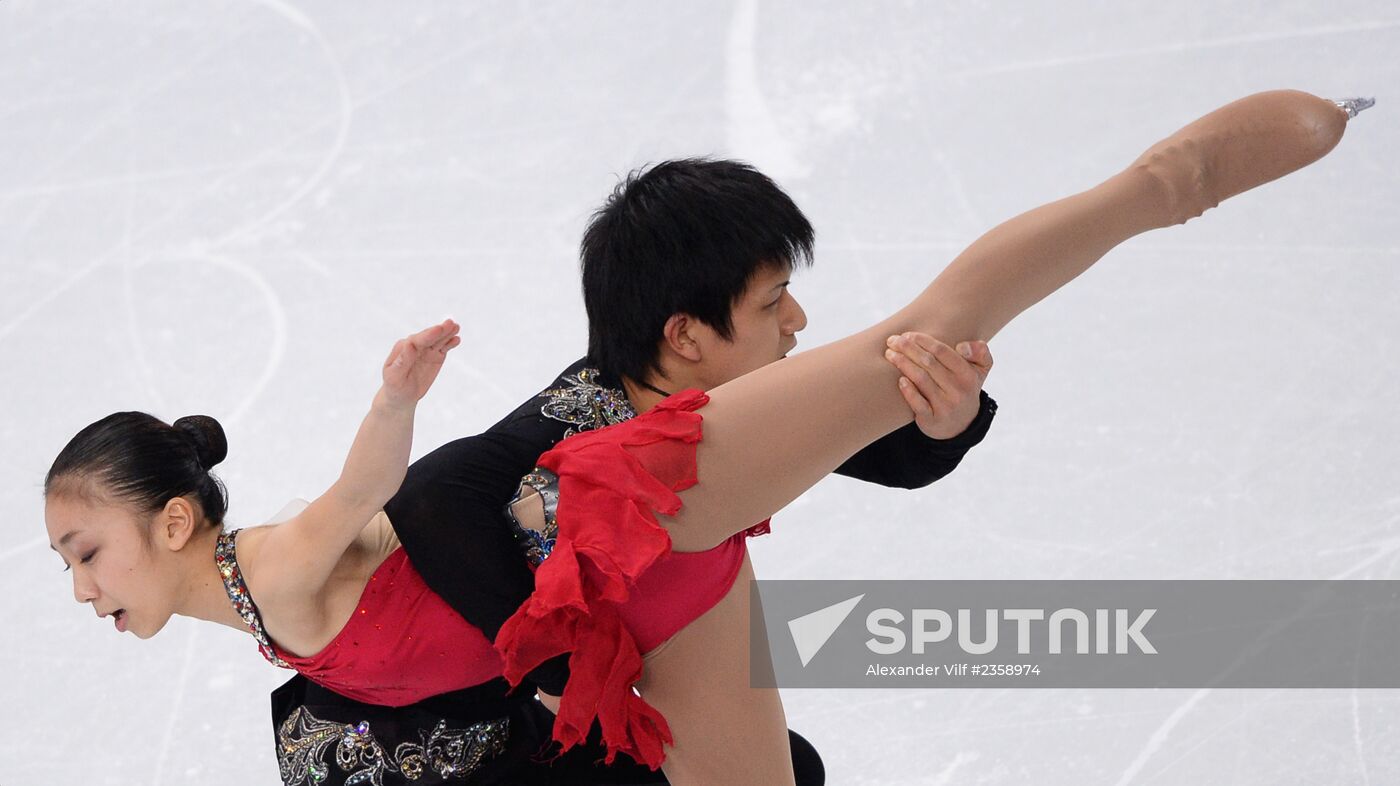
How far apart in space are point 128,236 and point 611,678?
2863 millimetres

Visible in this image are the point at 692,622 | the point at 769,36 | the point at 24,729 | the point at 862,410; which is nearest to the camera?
the point at 862,410

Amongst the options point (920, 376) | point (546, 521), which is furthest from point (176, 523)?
point (920, 376)

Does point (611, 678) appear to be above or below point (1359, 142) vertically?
below

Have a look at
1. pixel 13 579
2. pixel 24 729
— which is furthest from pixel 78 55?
pixel 24 729

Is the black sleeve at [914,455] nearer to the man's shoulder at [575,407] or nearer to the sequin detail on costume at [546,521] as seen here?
the man's shoulder at [575,407]

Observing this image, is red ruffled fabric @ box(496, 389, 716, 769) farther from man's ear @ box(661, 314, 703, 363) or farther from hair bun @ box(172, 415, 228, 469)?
hair bun @ box(172, 415, 228, 469)

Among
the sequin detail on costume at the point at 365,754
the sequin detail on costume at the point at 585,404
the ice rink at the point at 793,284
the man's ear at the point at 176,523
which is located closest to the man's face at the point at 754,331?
the sequin detail on costume at the point at 585,404

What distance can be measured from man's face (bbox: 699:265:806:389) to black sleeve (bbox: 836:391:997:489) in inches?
11.1

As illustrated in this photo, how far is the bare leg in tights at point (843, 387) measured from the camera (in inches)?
78.5

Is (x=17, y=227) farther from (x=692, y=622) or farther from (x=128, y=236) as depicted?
(x=692, y=622)

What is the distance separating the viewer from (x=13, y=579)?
349 cm

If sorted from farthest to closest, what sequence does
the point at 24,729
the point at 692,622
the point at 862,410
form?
the point at 24,729
the point at 692,622
the point at 862,410

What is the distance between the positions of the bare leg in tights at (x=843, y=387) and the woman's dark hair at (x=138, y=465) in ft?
2.32

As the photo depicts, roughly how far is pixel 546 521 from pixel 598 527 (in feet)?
0.45
